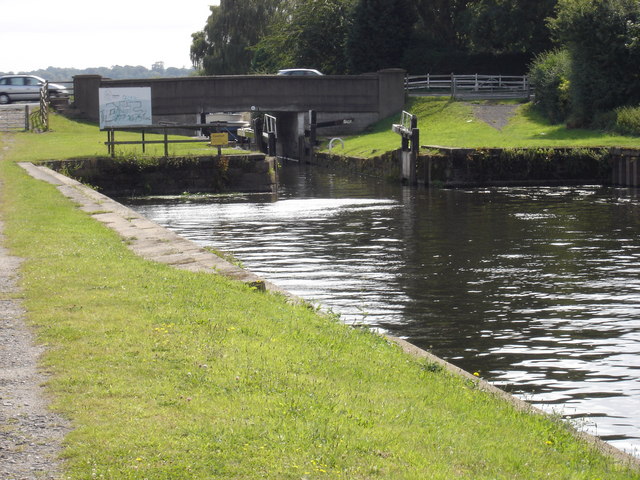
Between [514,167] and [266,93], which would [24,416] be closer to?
[514,167]

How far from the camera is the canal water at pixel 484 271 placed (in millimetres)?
11047

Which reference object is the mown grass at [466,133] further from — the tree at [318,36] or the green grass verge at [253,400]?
the green grass verge at [253,400]

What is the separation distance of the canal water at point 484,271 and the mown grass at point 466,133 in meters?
6.44

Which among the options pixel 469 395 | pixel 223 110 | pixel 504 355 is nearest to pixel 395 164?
pixel 223 110

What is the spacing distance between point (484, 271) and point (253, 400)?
11.7 meters

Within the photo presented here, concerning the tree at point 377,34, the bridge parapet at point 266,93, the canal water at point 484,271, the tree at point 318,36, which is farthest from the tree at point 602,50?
the tree at point 318,36

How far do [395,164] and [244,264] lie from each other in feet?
75.0

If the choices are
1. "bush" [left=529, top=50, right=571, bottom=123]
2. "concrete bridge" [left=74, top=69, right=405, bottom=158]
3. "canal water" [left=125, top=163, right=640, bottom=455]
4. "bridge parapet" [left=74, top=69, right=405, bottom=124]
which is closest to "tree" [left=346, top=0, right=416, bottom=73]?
"concrete bridge" [left=74, top=69, right=405, bottom=158]

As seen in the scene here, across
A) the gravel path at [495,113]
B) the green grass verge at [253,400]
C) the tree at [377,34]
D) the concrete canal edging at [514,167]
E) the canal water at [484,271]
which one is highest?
the tree at [377,34]

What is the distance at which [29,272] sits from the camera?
12023 mm

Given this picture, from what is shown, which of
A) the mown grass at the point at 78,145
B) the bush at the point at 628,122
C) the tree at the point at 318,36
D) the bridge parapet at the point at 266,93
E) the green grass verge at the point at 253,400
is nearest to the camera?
the green grass verge at the point at 253,400

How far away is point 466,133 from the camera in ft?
152

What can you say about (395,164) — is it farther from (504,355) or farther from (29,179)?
(504,355)

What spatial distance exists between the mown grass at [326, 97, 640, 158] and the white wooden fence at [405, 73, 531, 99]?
1.72 metres
